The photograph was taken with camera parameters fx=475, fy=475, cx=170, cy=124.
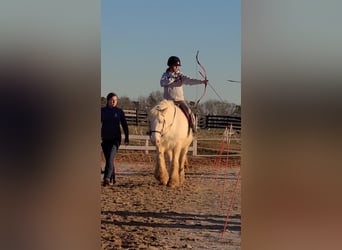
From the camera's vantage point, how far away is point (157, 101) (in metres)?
2.16

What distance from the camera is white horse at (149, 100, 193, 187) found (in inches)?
85.0

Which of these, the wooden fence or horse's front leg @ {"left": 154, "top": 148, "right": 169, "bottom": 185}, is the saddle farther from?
horse's front leg @ {"left": 154, "top": 148, "right": 169, "bottom": 185}

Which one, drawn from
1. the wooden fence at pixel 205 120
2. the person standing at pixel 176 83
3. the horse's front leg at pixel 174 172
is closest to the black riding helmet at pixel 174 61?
the person standing at pixel 176 83

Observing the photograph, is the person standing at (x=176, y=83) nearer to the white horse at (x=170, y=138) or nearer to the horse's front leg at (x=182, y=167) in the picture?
the white horse at (x=170, y=138)

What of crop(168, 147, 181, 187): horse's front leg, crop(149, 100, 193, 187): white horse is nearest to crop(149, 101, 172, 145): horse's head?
crop(149, 100, 193, 187): white horse

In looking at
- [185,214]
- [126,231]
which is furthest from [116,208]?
[185,214]

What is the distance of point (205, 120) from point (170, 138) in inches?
7.1

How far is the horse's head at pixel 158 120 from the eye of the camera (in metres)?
2.17

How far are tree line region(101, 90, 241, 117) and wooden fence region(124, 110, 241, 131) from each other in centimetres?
2
